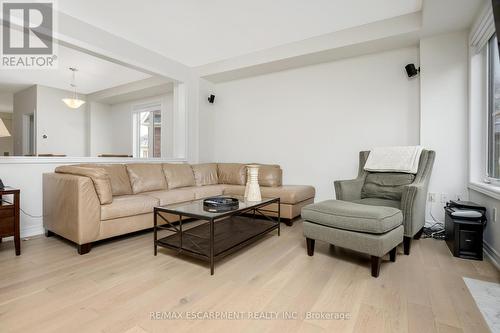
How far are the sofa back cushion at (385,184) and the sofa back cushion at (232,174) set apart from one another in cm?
187

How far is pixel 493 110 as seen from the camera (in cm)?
240

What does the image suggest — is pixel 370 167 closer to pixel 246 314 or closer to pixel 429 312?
pixel 429 312

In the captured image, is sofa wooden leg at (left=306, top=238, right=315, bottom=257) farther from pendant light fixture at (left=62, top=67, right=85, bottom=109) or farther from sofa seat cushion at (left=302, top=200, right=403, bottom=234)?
pendant light fixture at (left=62, top=67, right=85, bottom=109)

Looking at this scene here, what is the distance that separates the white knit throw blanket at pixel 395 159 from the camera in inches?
103

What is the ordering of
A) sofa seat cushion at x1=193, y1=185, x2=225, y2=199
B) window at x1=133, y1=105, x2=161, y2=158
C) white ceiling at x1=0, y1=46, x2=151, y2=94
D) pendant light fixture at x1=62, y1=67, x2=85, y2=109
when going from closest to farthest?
sofa seat cushion at x1=193, y1=185, x2=225, y2=199 → white ceiling at x1=0, y1=46, x2=151, y2=94 → pendant light fixture at x1=62, y1=67, x2=85, y2=109 → window at x1=133, y1=105, x2=161, y2=158

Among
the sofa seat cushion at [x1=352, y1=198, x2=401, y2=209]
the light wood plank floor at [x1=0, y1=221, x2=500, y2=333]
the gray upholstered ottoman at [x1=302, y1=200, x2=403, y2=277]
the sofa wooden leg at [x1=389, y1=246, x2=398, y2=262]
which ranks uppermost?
the sofa seat cushion at [x1=352, y1=198, x2=401, y2=209]

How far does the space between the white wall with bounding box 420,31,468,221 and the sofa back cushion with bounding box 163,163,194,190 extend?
3151 mm

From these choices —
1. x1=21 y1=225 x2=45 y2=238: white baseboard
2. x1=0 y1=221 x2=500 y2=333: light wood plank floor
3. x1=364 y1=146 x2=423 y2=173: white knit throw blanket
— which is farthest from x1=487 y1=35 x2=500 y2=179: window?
x1=21 y1=225 x2=45 y2=238: white baseboard

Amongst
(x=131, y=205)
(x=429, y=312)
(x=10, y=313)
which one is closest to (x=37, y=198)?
(x=131, y=205)

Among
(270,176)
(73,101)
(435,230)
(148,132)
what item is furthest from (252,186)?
(73,101)

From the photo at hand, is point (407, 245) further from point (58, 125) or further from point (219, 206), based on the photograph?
point (58, 125)

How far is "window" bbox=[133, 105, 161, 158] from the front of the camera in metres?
5.94

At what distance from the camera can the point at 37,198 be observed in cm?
277

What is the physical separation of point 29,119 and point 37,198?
4.59 metres
